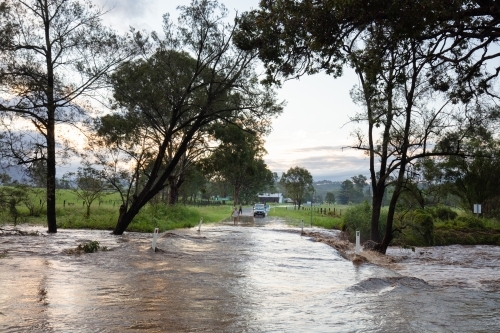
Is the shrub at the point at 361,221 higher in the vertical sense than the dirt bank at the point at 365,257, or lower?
higher

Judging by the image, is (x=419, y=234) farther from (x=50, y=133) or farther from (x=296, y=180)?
(x=296, y=180)

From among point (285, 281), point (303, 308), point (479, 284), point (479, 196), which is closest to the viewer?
point (303, 308)

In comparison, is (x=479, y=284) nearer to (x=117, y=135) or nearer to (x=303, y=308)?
(x=303, y=308)

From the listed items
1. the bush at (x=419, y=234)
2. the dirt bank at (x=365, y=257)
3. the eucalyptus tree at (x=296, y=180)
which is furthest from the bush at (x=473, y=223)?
the eucalyptus tree at (x=296, y=180)

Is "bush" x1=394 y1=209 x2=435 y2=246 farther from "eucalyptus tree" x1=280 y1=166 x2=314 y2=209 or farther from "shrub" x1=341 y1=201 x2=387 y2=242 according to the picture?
"eucalyptus tree" x1=280 y1=166 x2=314 y2=209

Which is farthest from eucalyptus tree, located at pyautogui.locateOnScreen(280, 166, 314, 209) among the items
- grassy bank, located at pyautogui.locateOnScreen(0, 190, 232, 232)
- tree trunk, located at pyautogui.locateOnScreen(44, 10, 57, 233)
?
tree trunk, located at pyautogui.locateOnScreen(44, 10, 57, 233)

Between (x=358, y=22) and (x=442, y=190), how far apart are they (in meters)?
45.6

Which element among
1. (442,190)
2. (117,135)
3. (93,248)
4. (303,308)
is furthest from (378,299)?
(442,190)

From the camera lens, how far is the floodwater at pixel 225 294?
25.9 feet

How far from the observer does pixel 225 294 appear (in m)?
10.8

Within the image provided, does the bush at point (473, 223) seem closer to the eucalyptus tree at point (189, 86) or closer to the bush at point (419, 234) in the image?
the bush at point (419, 234)

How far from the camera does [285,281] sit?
13406 millimetres

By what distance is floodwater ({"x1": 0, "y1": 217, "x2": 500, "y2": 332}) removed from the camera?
7895 millimetres

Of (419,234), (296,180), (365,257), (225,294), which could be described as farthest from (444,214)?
(296,180)
